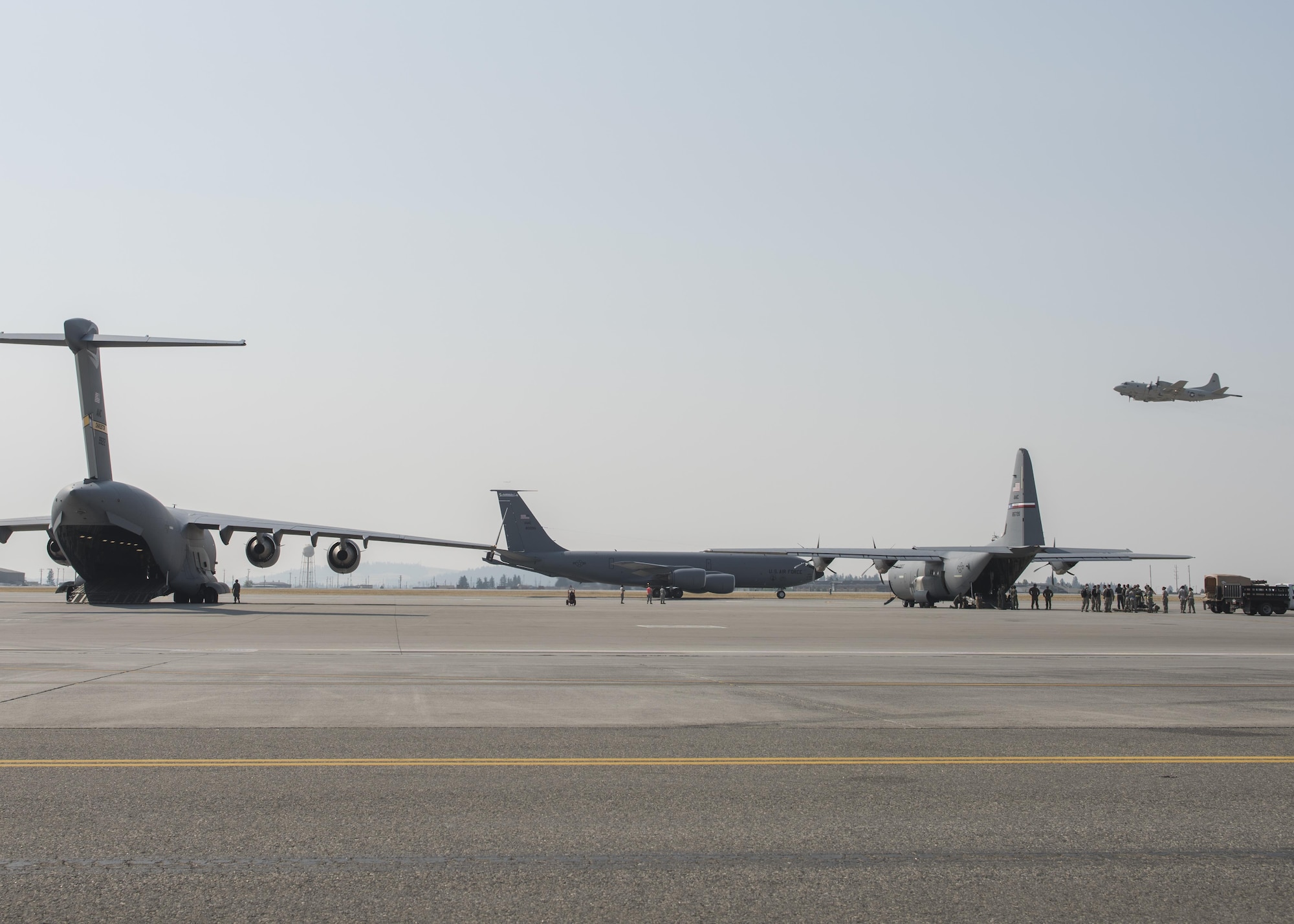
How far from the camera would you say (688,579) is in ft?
258

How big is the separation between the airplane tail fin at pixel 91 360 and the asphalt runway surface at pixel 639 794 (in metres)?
28.7

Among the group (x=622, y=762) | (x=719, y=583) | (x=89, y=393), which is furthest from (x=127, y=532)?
(x=719, y=583)

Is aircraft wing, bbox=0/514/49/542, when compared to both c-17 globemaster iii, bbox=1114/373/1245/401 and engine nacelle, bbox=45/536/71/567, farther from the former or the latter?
c-17 globemaster iii, bbox=1114/373/1245/401

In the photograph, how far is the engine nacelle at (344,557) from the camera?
47.6m

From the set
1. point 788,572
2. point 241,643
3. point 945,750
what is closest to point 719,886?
point 945,750

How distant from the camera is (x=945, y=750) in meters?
9.06

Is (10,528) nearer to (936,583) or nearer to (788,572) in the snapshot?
(936,583)

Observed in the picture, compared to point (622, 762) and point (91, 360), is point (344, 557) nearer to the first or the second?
point (91, 360)

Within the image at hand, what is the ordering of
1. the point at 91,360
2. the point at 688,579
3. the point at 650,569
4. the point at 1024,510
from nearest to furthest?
the point at 91,360
the point at 1024,510
the point at 688,579
the point at 650,569

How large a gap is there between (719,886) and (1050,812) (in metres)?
2.69

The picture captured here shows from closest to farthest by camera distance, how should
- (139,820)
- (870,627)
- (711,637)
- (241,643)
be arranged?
(139,820)
(241,643)
(711,637)
(870,627)

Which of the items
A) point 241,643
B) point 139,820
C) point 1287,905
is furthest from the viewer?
point 241,643

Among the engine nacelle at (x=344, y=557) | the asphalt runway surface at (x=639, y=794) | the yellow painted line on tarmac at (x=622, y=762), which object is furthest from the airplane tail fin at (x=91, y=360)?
the yellow painted line on tarmac at (x=622, y=762)

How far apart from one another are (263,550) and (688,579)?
3593cm
